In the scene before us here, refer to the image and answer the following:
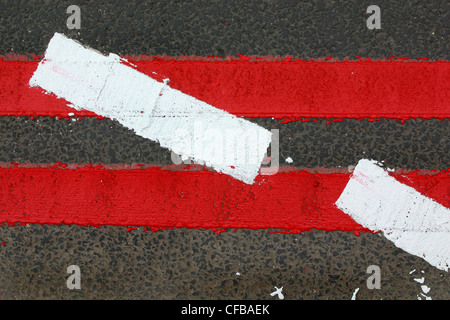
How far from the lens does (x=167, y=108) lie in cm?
178

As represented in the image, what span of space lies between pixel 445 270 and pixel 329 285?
0.70 metres

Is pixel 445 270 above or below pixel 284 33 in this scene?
below

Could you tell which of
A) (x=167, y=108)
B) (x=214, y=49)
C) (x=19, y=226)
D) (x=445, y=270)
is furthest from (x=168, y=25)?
(x=445, y=270)

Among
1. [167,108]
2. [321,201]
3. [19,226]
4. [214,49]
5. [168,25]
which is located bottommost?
[19,226]

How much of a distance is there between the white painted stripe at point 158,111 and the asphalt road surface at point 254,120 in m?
0.10

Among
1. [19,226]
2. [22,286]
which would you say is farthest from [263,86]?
[22,286]

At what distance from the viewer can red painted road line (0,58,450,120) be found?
1.77 meters

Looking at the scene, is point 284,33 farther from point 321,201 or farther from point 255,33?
point 321,201

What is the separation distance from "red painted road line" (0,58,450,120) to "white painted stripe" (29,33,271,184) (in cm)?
7
